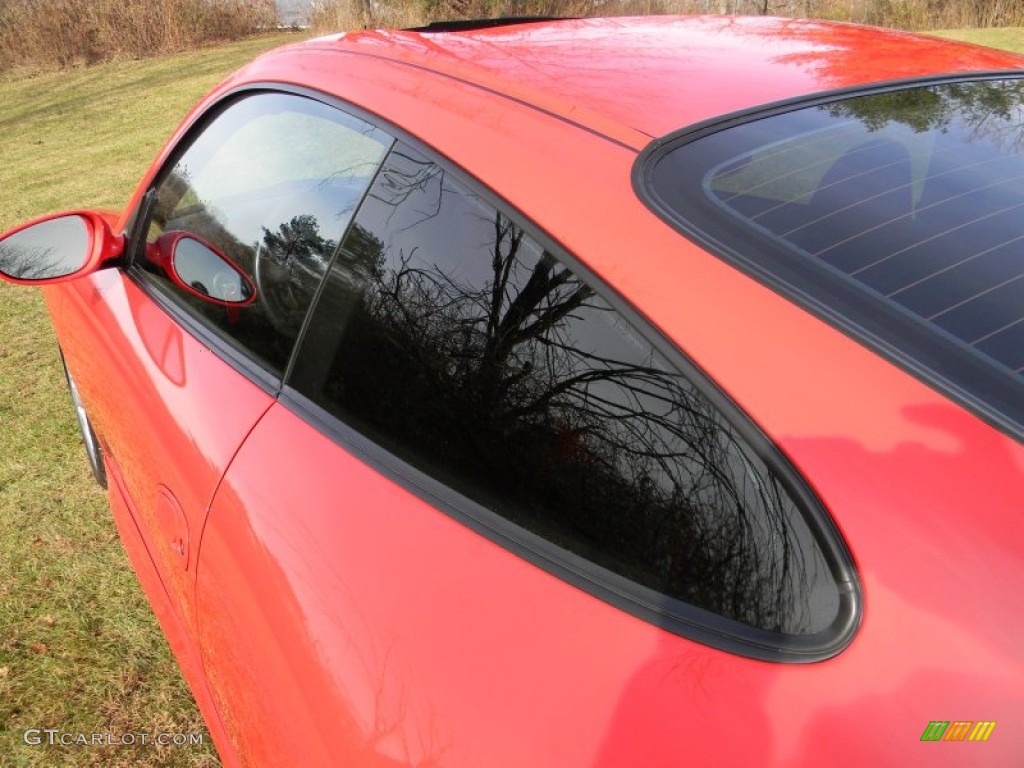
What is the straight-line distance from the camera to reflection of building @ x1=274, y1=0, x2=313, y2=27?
65.3 feet

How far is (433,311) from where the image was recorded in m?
1.29

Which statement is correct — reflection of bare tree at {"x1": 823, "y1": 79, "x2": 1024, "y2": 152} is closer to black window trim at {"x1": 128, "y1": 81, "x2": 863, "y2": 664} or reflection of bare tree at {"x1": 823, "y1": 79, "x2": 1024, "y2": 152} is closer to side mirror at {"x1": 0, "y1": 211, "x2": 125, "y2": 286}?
black window trim at {"x1": 128, "y1": 81, "x2": 863, "y2": 664}

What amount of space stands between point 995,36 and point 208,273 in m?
18.3

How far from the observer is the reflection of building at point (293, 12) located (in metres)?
19.9

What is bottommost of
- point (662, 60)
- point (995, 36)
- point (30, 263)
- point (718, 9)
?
point (995, 36)

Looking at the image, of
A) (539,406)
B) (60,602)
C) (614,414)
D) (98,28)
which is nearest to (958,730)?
(614,414)

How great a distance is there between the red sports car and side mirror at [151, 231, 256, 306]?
2 cm

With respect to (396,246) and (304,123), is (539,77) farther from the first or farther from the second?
(304,123)

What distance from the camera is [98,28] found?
17500 mm

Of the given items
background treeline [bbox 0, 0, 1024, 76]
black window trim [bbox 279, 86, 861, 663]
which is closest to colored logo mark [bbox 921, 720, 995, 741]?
black window trim [bbox 279, 86, 861, 663]

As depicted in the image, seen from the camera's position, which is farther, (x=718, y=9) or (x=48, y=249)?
(x=718, y=9)

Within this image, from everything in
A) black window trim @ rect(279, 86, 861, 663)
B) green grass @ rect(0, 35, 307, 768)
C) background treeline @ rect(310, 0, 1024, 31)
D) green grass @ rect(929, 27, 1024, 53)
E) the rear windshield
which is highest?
the rear windshield

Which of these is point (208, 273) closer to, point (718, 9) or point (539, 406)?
point (539, 406)

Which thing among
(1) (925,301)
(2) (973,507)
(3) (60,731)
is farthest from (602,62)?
(3) (60,731)
